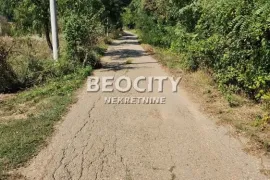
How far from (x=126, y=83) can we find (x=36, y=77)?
3.58 m

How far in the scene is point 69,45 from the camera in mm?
12797

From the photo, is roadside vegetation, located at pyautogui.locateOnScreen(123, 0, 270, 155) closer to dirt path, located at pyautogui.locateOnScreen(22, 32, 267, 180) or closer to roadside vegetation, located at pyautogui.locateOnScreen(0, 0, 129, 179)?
dirt path, located at pyautogui.locateOnScreen(22, 32, 267, 180)

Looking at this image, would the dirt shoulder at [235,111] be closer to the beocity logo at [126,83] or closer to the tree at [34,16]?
the beocity logo at [126,83]

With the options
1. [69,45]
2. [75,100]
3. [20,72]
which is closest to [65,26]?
[69,45]

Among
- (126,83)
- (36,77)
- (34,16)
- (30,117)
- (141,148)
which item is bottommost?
(141,148)

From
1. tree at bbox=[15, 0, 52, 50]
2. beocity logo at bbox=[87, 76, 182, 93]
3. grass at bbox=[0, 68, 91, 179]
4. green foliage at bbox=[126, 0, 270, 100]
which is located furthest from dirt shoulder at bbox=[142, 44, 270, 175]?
tree at bbox=[15, 0, 52, 50]


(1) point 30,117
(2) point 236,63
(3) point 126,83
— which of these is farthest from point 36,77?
(2) point 236,63

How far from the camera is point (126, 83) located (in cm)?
1088

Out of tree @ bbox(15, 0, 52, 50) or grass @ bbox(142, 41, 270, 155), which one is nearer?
grass @ bbox(142, 41, 270, 155)

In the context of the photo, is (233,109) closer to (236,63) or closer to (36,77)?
(236,63)

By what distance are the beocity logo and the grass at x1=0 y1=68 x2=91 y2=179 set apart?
0.56 metres

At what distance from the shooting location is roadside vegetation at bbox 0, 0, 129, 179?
572 cm

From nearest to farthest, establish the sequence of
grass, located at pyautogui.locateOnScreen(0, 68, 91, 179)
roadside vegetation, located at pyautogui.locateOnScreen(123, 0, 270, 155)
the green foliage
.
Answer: grass, located at pyautogui.locateOnScreen(0, 68, 91, 179), roadside vegetation, located at pyautogui.locateOnScreen(123, 0, 270, 155), the green foliage

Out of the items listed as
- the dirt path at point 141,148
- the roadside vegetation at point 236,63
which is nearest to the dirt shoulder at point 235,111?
the roadside vegetation at point 236,63
